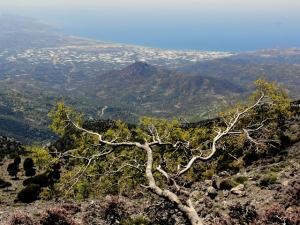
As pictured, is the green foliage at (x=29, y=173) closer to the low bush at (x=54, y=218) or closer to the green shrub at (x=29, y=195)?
the green shrub at (x=29, y=195)

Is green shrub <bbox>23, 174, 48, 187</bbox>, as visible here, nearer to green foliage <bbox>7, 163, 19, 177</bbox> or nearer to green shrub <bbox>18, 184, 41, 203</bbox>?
green foliage <bbox>7, 163, 19, 177</bbox>

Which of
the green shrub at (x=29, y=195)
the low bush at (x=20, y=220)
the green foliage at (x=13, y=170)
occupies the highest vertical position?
the low bush at (x=20, y=220)

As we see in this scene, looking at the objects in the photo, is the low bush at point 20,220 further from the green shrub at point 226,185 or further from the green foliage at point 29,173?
the green foliage at point 29,173

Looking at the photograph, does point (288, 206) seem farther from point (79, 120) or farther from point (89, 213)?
point (79, 120)

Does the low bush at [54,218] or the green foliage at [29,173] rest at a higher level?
the low bush at [54,218]

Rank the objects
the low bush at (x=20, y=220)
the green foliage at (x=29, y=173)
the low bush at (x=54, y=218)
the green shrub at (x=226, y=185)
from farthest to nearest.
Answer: the green foliage at (x=29, y=173)
the green shrub at (x=226, y=185)
the low bush at (x=54, y=218)
the low bush at (x=20, y=220)

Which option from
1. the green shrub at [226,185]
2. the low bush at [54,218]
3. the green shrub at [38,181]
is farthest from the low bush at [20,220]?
the green shrub at [38,181]

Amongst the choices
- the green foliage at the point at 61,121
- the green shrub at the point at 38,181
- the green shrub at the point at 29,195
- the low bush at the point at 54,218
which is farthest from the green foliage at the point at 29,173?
the low bush at the point at 54,218

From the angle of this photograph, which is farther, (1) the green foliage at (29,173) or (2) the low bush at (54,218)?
(1) the green foliage at (29,173)

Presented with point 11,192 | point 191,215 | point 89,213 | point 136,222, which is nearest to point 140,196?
point 89,213

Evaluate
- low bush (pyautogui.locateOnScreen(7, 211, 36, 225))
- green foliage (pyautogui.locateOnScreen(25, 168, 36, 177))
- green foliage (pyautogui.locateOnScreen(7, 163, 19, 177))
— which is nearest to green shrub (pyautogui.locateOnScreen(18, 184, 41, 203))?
green foliage (pyautogui.locateOnScreen(25, 168, 36, 177))

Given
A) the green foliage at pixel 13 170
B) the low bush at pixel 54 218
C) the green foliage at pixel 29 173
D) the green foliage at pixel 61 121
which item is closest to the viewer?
the low bush at pixel 54 218
